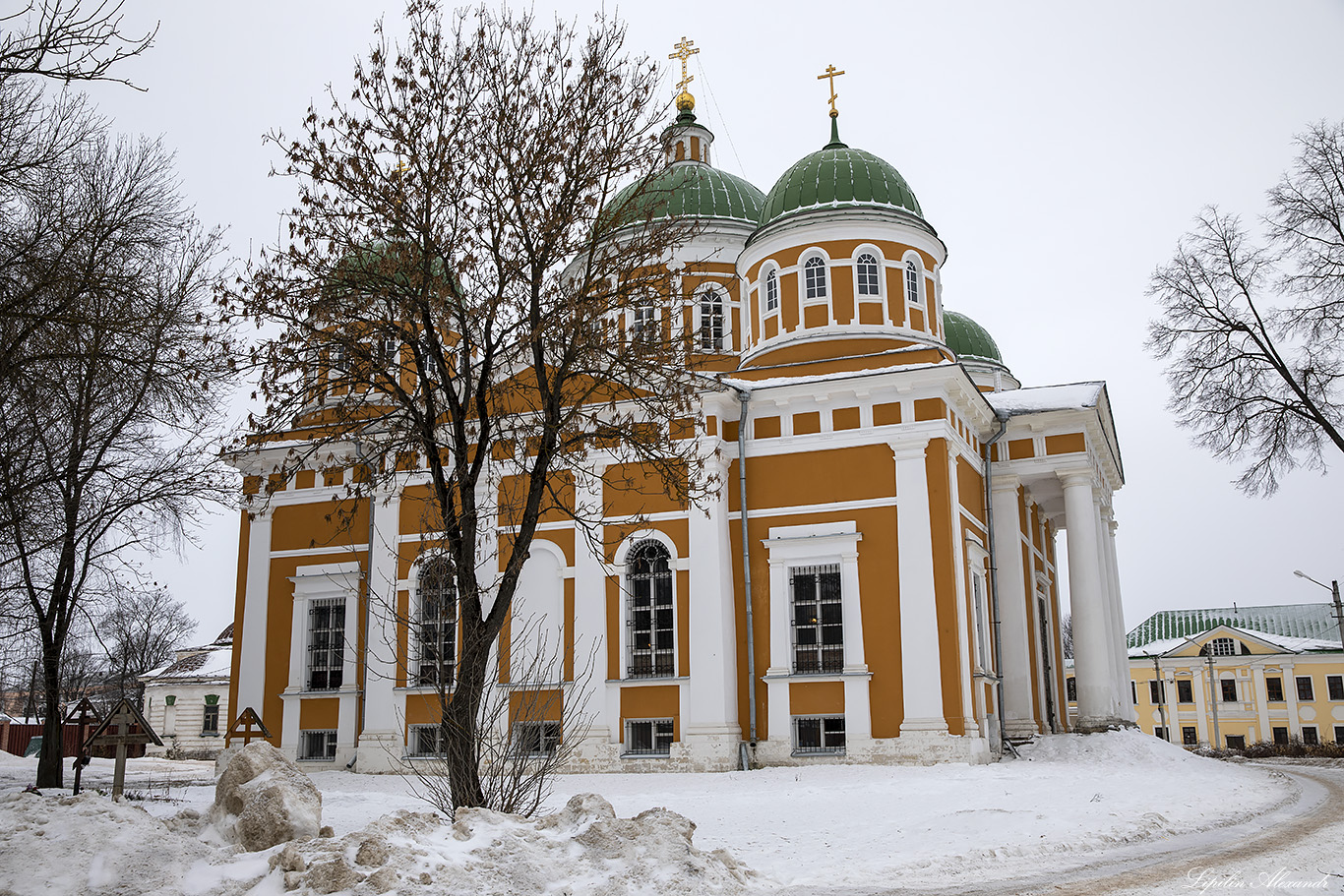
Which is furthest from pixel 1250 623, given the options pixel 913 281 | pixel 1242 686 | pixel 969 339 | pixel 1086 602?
pixel 913 281

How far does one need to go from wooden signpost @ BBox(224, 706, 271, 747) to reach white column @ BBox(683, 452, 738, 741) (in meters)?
7.33

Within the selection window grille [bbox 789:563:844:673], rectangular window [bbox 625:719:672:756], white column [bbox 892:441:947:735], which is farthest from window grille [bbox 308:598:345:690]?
white column [bbox 892:441:947:735]

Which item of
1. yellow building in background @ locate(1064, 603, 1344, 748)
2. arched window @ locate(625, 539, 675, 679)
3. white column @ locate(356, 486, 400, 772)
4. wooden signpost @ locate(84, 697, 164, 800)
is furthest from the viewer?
yellow building in background @ locate(1064, 603, 1344, 748)

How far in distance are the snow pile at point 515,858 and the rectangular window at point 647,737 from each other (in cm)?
1084

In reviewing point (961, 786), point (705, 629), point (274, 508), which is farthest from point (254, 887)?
point (274, 508)

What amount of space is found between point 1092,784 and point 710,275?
42.8ft

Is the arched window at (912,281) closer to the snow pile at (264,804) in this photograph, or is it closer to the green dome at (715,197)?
the green dome at (715,197)

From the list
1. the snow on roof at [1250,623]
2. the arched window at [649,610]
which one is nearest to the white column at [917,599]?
the arched window at [649,610]

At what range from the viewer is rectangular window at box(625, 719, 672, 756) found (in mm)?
18484

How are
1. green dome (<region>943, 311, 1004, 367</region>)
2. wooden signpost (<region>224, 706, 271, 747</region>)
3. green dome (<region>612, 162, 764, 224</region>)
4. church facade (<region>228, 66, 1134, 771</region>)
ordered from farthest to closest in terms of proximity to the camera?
green dome (<region>943, 311, 1004, 367</region>) → green dome (<region>612, 162, 764, 224</region>) → wooden signpost (<region>224, 706, 271, 747</region>) → church facade (<region>228, 66, 1134, 771</region>)

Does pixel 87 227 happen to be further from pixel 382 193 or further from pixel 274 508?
pixel 274 508

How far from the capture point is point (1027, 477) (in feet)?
71.2

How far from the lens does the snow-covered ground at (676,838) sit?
672cm

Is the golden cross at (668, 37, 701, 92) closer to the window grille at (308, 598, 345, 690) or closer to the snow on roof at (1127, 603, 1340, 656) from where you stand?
the window grille at (308, 598, 345, 690)
